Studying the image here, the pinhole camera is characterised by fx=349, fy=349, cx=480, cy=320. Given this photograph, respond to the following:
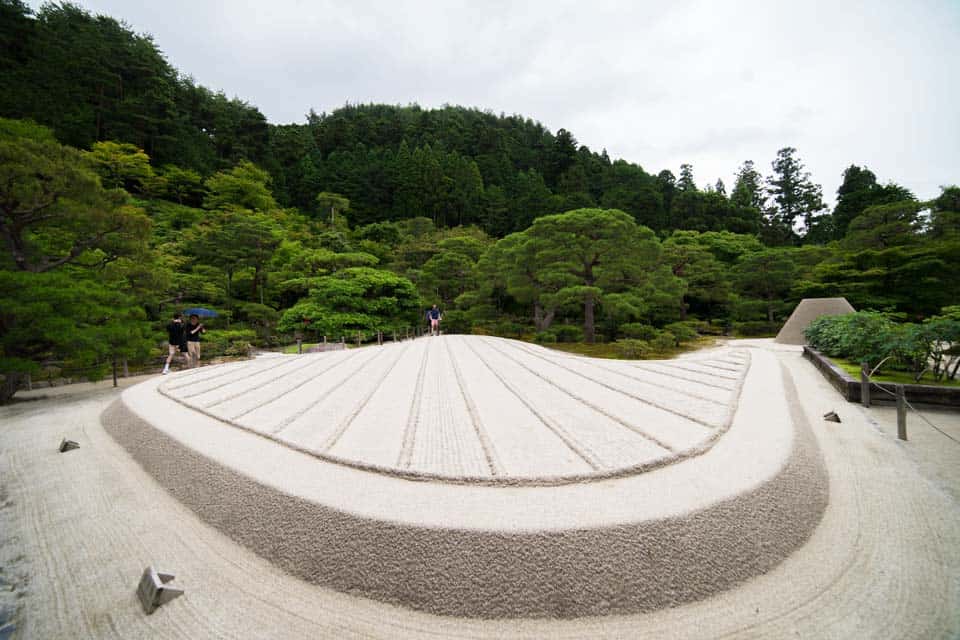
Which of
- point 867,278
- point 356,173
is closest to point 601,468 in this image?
point 867,278

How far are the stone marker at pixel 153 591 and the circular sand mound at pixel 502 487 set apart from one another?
1.10 feet

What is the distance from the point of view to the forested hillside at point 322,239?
5840 millimetres

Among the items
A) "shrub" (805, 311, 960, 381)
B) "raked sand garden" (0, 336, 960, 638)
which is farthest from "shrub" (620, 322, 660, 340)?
"raked sand garden" (0, 336, 960, 638)

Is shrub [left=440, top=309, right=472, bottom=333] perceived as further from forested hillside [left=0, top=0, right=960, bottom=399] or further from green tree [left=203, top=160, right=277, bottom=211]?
green tree [left=203, top=160, right=277, bottom=211]

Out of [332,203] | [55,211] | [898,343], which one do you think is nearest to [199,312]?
[55,211]

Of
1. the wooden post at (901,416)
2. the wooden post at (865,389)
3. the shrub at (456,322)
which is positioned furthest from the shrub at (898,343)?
the shrub at (456,322)

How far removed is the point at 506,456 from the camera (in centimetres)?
243

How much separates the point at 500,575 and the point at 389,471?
3.13 ft

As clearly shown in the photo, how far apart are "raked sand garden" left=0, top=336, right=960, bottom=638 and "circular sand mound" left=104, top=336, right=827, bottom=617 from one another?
0.01 metres

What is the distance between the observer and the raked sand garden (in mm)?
1482

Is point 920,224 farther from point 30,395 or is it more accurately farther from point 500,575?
point 30,395

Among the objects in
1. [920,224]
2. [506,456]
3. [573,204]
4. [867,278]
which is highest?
[573,204]

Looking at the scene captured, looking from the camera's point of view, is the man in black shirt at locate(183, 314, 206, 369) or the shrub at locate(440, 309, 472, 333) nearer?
the man in black shirt at locate(183, 314, 206, 369)

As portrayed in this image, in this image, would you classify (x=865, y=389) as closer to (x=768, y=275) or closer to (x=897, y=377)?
(x=897, y=377)
